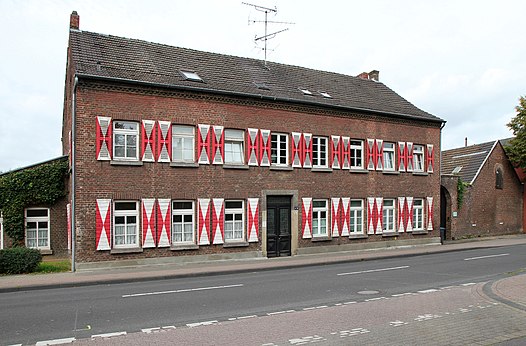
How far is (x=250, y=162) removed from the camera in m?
20.7

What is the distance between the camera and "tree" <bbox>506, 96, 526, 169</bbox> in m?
32.9

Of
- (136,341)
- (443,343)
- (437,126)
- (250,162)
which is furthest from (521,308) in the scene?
(437,126)

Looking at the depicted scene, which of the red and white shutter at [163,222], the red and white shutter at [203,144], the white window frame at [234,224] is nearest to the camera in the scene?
the red and white shutter at [163,222]

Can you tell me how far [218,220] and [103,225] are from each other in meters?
4.58

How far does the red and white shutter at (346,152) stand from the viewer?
77.5 ft

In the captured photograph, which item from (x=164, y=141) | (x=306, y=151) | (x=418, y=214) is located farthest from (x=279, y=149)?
(x=418, y=214)

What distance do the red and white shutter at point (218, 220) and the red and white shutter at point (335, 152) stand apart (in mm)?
6290

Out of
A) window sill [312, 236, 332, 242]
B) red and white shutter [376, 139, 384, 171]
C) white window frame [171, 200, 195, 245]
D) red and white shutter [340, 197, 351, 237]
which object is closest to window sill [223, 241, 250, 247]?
white window frame [171, 200, 195, 245]

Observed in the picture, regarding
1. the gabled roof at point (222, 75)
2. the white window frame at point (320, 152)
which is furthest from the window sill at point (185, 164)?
the white window frame at point (320, 152)

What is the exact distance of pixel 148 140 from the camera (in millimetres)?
18391

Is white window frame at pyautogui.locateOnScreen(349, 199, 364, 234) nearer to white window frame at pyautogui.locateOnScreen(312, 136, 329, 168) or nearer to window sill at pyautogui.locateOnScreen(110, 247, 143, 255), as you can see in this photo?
white window frame at pyautogui.locateOnScreen(312, 136, 329, 168)

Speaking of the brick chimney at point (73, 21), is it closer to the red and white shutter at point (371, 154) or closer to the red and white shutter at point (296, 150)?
the red and white shutter at point (296, 150)

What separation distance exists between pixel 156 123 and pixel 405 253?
12.5m

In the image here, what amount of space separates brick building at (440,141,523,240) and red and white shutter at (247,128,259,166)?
13.9 metres
